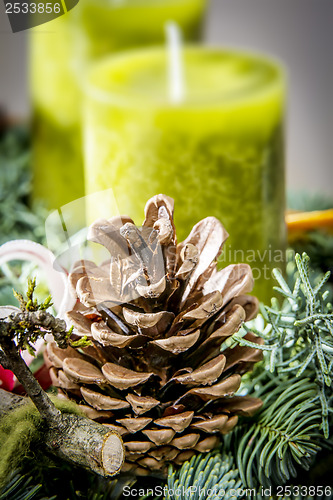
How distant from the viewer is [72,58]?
1.50ft

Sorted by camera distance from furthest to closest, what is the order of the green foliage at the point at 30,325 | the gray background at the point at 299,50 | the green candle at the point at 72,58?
the gray background at the point at 299,50 → the green candle at the point at 72,58 → the green foliage at the point at 30,325

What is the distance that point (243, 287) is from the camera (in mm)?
246

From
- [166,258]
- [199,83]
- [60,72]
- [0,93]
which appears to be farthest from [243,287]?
[0,93]

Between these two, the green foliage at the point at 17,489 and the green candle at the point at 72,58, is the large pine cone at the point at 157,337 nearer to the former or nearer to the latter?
the green foliage at the point at 17,489

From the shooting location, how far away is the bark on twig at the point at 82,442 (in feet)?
0.73

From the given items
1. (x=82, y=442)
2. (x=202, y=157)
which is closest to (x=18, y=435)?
(x=82, y=442)

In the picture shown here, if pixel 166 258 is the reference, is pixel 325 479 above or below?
below

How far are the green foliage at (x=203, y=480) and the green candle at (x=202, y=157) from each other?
94 millimetres

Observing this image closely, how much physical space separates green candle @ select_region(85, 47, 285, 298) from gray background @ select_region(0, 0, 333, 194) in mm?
514

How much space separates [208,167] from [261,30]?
2.06 ft

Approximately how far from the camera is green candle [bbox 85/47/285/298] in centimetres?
30

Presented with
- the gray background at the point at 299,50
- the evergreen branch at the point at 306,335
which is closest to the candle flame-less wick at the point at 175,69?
the evergreen branch at the point at 306,335

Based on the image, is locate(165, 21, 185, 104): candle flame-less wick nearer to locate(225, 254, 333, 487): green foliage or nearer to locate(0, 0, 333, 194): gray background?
locate(225, 254, 333, 487): green foliage

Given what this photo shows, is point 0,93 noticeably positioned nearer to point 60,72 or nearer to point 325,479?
point 60,72
